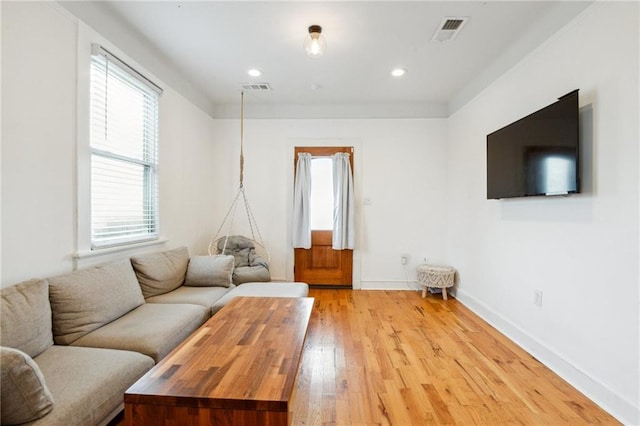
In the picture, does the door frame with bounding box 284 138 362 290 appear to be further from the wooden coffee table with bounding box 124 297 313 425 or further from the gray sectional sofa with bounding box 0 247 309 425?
the wooden coffee table with bounding box 124 297 313 425

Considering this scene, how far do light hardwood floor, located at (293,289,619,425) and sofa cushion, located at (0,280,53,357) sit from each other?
4.57ft

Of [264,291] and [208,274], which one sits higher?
[208,274]

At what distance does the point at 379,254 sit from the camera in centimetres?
464

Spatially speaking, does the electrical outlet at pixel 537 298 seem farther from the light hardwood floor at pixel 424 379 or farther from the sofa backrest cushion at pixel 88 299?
the sofa backrest cushion at pixel 88 299

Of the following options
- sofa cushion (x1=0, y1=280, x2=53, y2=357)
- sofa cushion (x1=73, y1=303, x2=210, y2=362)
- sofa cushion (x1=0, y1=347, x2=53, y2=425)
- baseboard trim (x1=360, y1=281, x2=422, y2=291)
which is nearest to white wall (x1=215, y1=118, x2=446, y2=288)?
baseboard trim (x1=360, y1=281, x2=422, y2=291)

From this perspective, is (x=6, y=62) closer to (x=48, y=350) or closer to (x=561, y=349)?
(x=48, y=350)

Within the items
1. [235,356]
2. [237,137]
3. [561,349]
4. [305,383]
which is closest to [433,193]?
[561,349]

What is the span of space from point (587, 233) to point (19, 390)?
307cm

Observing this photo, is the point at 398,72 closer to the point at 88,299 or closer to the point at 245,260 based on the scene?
the point at 245,260

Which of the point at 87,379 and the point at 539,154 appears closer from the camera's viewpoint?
the point at 87,379

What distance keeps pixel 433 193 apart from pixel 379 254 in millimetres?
1227

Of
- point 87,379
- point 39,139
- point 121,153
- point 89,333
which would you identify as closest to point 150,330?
point 89,333

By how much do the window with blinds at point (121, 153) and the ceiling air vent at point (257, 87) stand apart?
1.16 m

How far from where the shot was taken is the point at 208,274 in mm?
3115
